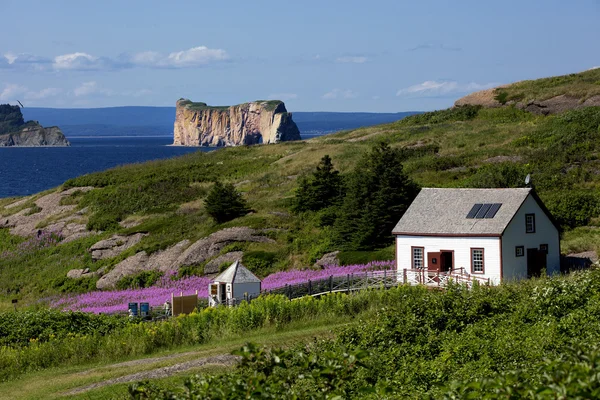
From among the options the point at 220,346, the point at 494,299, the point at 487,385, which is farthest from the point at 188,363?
the point at 487,385

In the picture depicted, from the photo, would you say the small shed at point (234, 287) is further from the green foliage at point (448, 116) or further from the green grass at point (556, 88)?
the green foliage at point (448, 116)

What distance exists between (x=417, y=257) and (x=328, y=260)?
24.2ft

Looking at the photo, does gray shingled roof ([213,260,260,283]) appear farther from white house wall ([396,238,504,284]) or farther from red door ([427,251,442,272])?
red door ([427,251,442,272])

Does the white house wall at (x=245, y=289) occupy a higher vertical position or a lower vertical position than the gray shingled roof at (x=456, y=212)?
lower

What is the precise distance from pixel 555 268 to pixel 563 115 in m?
43.3

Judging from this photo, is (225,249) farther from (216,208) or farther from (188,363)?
(188,363)

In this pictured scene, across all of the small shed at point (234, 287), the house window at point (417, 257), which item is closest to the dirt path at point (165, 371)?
the small shed at point (234, 287)

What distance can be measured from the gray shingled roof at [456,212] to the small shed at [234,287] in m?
7.76

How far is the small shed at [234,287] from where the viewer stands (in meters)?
38.2

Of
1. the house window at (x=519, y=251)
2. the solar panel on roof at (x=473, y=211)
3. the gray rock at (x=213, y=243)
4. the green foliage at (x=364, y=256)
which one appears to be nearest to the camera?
the house window at (x=519, y=251)

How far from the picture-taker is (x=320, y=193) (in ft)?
193

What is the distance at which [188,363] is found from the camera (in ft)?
→ 84.2

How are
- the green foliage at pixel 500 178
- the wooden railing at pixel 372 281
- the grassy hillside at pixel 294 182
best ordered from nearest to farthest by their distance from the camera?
the wooden railing at pixel 372 281, the grassy hillside at pixel 294 182, the green foliage at pixel 500 178

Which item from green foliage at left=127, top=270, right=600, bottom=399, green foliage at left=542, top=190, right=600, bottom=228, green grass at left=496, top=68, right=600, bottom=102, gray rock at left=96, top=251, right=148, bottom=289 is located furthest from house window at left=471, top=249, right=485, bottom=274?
green grass at left=496, top=68, right=600, bottom=102
